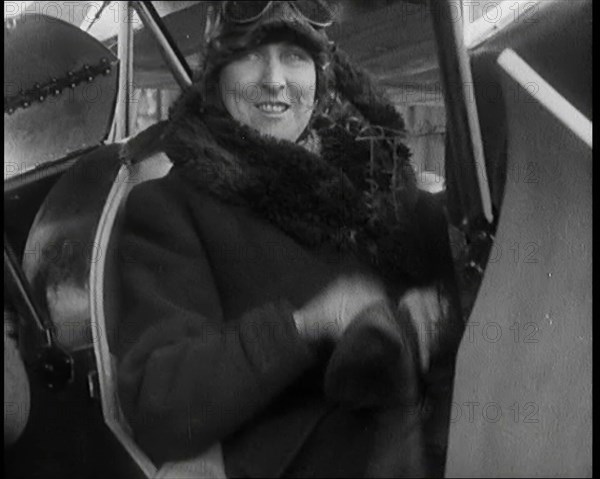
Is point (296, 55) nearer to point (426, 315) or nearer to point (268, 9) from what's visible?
point (268, 9)

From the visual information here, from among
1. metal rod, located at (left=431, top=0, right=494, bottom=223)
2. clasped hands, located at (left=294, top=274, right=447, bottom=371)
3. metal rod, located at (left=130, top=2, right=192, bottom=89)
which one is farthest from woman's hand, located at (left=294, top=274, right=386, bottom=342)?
metal rod, located at (left=130, top=2, right=192, bottom=89)

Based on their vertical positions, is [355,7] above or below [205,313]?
above

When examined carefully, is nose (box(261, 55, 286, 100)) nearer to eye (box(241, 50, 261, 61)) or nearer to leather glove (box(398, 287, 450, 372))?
eye (box(241, 50, 261, 61))

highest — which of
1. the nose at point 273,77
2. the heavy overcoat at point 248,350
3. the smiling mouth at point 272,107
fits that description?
the nose at point 273,77

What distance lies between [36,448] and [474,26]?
0.59m

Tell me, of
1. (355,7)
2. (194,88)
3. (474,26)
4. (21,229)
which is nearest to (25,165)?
(21,229)

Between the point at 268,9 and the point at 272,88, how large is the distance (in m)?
0.07

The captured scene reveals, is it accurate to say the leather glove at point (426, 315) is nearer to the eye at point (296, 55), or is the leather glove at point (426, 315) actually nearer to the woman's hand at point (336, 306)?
the woman's hand at point (336, 306)

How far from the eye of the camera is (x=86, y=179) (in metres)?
0.85

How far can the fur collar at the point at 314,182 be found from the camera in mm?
818

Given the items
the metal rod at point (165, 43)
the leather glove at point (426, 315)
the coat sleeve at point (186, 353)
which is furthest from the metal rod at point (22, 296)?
the leather glove at point (426, 315)

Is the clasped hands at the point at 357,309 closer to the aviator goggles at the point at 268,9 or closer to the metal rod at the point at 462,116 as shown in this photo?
the metal rod at the point at 462,116

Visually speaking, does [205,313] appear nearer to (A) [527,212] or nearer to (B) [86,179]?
(B) [86,179]

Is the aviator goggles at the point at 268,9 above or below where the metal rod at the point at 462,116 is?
above
